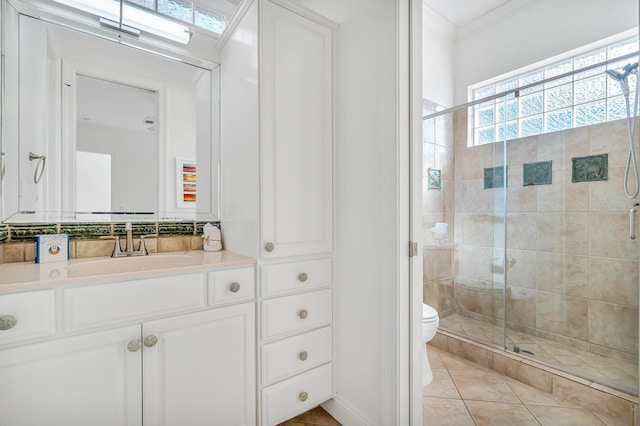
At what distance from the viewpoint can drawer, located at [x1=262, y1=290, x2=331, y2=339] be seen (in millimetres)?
1369

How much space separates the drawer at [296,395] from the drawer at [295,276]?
427mm

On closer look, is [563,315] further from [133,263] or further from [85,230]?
[85,230]

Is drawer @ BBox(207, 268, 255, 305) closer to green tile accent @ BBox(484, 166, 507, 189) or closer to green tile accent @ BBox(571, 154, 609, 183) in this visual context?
green tile accent @ BBox(484, 166, 507, 189)

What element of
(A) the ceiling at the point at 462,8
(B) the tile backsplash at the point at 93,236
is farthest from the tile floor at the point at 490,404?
(A) the ceiling at the point at 462,8

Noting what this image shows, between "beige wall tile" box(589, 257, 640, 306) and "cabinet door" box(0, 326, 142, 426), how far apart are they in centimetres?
270

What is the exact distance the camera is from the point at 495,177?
2469mm

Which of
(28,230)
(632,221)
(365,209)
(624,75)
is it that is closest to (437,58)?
(624,75)

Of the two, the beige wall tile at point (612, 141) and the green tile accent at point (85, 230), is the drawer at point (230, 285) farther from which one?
the beige wall tile at point (612, 141)

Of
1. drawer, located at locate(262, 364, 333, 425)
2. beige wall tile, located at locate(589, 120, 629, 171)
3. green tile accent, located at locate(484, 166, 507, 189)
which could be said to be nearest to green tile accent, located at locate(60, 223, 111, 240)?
drawer, located at locate(262, 364, 333, 425)

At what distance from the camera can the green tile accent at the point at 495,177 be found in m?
2.44

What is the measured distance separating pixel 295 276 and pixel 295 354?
37cm

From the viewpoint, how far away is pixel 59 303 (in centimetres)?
95

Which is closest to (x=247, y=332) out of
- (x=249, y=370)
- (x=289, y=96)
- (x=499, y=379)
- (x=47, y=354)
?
(x=249, y=370)

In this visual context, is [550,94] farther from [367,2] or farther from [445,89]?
[367,2]
